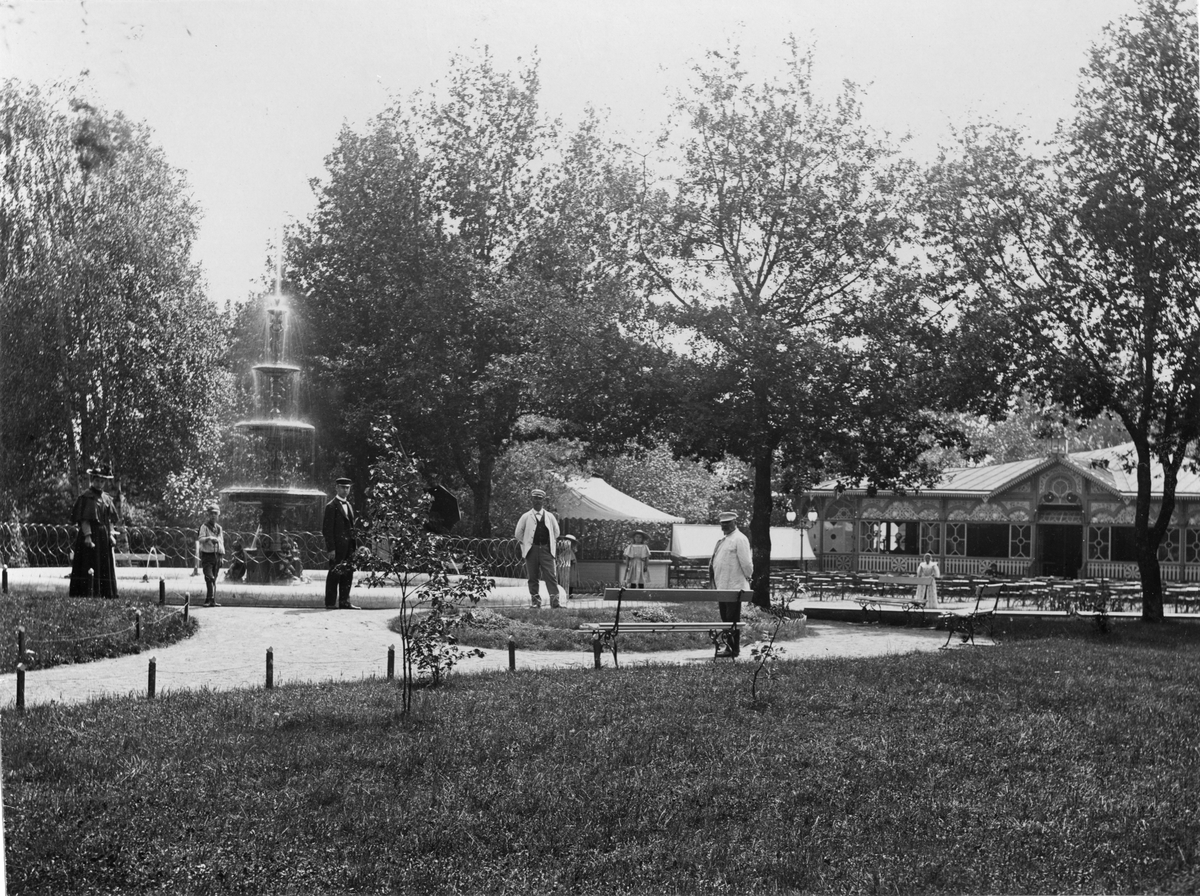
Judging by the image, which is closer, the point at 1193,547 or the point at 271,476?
the point at 271,476

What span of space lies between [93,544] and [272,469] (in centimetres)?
560

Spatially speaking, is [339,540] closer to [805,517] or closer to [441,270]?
[441,270]

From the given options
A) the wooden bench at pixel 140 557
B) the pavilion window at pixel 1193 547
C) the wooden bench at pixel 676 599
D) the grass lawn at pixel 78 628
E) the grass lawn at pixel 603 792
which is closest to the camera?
the grass lawn at pixel 603 792

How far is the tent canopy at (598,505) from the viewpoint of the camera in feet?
120

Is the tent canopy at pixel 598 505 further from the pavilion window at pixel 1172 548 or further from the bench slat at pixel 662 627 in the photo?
the bench slat at pixel 662 627

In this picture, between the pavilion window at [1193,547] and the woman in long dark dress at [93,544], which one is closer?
the woman in long dark dress at [93,544]

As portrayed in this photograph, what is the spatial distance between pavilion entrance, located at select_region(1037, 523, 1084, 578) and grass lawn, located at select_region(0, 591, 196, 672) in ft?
107

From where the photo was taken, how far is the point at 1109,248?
2033 centimetres

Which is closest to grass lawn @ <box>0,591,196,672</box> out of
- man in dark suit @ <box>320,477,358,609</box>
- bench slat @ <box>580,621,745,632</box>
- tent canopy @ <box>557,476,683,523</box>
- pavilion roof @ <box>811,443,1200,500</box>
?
man in dark suit @ <box>320,477,358,609</box>

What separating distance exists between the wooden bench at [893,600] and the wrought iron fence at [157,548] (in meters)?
7.54

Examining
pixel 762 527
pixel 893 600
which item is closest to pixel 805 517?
pixel 893 600

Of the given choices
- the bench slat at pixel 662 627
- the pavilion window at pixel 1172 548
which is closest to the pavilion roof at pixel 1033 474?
the pavilion window at pixel 1172 548

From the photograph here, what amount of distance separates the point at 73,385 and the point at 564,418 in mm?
14963

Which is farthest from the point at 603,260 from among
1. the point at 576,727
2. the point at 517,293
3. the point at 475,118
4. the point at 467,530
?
the point at 576,727
